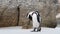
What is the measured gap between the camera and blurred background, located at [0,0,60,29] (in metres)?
2.59

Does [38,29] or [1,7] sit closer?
[38,29]


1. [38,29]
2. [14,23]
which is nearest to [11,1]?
[14,23]

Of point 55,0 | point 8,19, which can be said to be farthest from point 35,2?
point 8,19

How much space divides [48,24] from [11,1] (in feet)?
2.29

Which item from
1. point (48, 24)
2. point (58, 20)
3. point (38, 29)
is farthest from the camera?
point (48, 24)

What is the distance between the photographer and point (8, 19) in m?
2.63

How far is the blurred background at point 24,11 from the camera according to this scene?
259cm

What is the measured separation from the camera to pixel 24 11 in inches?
104

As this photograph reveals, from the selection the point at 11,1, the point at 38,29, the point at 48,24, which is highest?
the point at 11,1

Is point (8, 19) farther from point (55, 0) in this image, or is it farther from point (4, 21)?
point (55, 0)

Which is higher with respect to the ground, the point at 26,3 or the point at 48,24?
the point at 26,3

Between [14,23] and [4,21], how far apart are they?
0.16 m

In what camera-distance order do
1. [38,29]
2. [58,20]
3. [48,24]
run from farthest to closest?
1. [48,24]
2. [58,20]
3. [38,29]

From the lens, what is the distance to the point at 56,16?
2430 millimetres
